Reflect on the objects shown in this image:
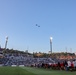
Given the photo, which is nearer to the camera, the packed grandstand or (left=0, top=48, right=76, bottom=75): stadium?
(left=0, top=48, right=76, bottom=75): stadium

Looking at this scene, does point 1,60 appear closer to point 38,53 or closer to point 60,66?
point 60,66

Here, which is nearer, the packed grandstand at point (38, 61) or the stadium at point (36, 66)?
the stadium at point (36, 66)

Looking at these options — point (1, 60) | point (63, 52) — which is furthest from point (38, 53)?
point (1, 60)

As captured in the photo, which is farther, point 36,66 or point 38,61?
point 38,61

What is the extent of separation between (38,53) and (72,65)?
6799 inches

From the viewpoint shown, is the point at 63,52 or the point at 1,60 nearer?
the point at 1,60

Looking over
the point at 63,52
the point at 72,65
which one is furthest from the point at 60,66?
the point at 63,52

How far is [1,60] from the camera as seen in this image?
96938mm

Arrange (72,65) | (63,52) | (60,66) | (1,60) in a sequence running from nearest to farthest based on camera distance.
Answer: (72,65)
(60,66)
(1,60)
(63,52)

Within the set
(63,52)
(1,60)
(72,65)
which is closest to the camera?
(72,65)

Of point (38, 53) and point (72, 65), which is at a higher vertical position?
point (38, 53)

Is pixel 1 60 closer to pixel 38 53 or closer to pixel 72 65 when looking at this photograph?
pixel 72 65

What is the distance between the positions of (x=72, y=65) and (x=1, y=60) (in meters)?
73.1

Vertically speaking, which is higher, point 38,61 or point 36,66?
point 38,61
